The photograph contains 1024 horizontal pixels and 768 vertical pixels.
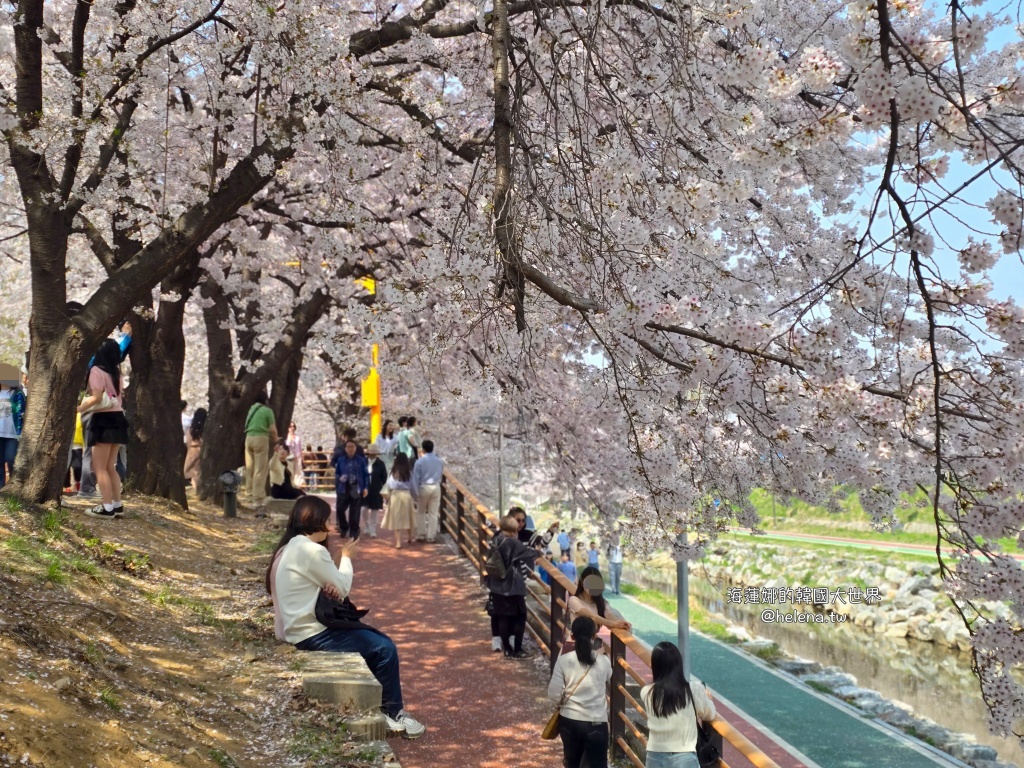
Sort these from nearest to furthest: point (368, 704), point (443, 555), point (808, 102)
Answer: point (368, 704) → point (808, 102) → point (443, 555)

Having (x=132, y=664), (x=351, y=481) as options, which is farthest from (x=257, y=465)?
(x=132, y=664)

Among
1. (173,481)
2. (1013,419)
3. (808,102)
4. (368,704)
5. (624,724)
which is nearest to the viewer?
(1013,419)

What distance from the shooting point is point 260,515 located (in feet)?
42.0

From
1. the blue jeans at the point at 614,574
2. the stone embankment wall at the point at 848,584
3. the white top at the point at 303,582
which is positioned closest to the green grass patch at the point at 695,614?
the blue jeans at the point at 614,574

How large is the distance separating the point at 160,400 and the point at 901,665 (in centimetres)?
1547

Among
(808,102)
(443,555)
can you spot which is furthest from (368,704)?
(443,555)

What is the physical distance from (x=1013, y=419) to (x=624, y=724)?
4024 millimetres

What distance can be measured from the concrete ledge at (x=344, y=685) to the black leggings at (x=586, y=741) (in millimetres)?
1116

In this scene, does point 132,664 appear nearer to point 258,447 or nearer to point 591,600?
point 591,600

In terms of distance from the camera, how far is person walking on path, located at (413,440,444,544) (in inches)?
499

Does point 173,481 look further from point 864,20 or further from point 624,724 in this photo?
point 864,20

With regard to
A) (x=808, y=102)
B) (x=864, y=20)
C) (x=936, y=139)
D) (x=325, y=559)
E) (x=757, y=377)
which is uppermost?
(x=808, y=102)

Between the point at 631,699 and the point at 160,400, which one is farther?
the point at 160,400

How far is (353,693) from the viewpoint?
16.3ft
